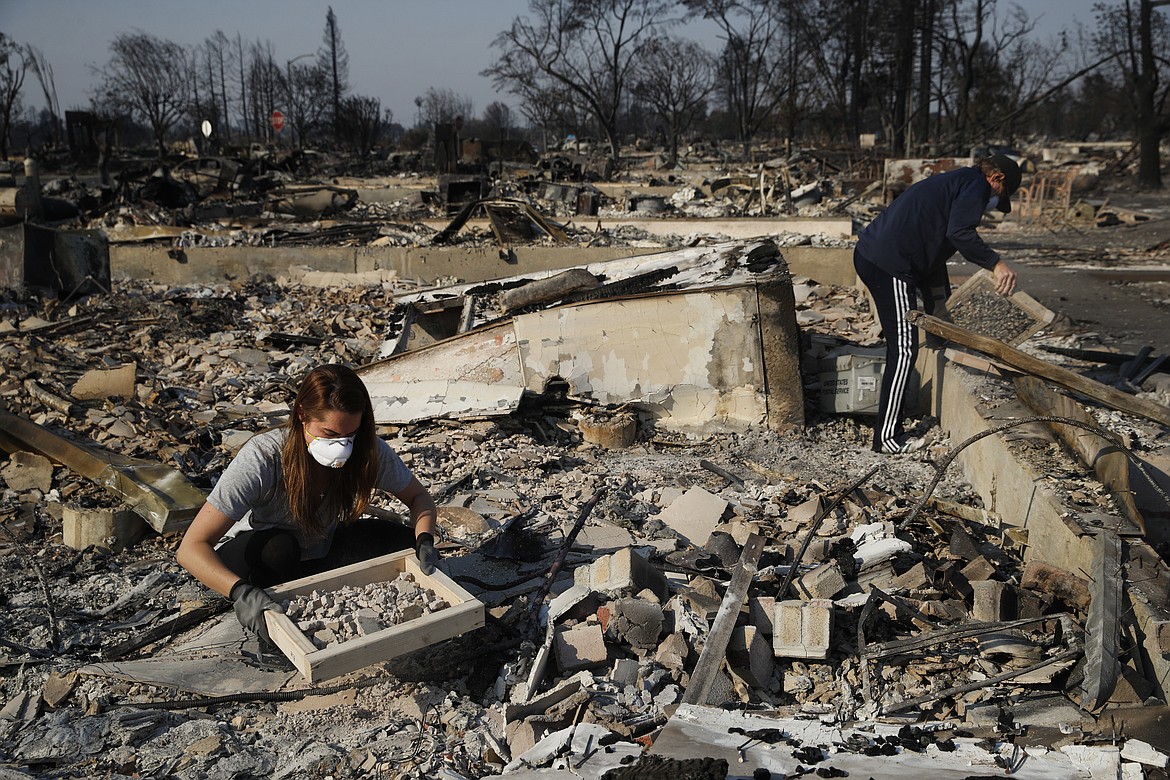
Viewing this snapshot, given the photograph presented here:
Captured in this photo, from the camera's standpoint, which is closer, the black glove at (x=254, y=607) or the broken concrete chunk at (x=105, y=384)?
the black glove at (x=254, y=607)

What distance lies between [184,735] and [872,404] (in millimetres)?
4435

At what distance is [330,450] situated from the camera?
9.41ft

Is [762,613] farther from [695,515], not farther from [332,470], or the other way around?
[332,470]

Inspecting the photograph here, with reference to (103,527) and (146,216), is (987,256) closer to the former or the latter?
(103,527)

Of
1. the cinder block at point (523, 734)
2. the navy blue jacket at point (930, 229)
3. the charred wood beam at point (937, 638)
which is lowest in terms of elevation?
the cinder block at point (523, 734)

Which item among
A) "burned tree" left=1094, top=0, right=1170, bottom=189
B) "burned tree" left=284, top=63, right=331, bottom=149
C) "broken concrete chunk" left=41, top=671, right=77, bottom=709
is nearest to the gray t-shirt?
"broken concrete chunk" left=41, top=671, right=77, bottom=709

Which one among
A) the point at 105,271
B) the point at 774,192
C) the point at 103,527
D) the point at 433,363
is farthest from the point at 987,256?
the point at 774,192

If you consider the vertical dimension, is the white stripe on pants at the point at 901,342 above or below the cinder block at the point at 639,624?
above

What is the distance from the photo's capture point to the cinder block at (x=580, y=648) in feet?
9.48

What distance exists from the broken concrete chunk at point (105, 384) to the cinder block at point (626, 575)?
4.39m

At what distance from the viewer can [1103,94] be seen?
109 feet

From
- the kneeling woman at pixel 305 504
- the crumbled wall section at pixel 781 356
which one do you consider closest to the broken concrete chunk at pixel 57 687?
the kneeling woman at pixel 305 504

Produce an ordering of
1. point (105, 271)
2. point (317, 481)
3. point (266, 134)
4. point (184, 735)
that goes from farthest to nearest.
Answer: point (266, 134), point (105, 271), point (317, 481), point (184, 735)

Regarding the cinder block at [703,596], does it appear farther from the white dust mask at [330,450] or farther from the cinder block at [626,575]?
the white dust mask at [330,450]
